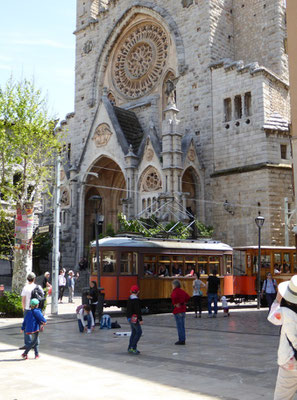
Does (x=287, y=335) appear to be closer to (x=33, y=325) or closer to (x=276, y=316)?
(x=276, y=316)

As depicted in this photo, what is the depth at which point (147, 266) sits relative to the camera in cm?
1955

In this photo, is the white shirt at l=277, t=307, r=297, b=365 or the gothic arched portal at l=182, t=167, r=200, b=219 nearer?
the white shirt at l=277, t=307, r=297, b=365

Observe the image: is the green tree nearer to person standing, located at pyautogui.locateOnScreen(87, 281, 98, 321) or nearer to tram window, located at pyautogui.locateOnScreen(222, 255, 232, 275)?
person standing, located at pyautogui.locateOnScreen(87, 281, 98, 321)

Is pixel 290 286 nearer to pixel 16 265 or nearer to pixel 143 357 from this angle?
pixel 143 357

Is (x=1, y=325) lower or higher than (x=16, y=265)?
lower

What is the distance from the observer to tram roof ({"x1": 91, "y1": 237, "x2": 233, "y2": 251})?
19328 mm

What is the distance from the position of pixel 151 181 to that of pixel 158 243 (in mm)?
11162

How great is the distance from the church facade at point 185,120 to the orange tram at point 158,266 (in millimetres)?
5368

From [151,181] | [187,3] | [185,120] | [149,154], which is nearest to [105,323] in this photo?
[151,181]

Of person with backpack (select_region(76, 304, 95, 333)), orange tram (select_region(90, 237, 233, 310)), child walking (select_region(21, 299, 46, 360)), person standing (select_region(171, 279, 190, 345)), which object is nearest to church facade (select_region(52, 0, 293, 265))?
orange tram (select_region(90, 237, 233, 310))

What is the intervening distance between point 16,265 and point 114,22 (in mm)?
27446

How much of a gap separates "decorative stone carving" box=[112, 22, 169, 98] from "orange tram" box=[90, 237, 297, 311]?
18.7 m

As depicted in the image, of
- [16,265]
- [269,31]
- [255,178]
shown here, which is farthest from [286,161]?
[16,265]

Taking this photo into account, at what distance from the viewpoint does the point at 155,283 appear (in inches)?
771
